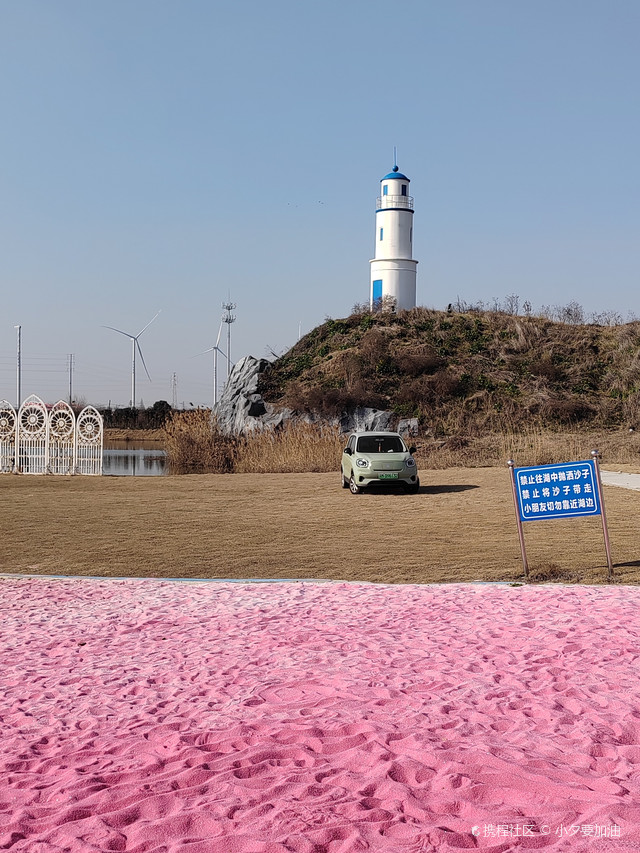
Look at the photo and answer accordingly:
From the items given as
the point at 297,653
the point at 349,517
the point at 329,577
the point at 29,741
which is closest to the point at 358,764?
the point at 29,741

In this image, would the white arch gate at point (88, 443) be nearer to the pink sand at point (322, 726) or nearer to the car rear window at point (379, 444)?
the car rear window at point (379, 444)

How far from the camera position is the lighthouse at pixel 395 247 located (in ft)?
181

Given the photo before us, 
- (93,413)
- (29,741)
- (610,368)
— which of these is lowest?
(29,741)

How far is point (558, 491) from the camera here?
34.5 ft

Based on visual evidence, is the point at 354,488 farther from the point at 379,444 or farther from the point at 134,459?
the point at 134,459

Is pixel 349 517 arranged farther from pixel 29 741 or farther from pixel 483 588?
pixel 29 741

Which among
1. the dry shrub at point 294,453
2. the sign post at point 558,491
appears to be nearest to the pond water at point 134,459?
the dry shrub at point 294,453

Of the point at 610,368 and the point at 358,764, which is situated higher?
the point at 610,368

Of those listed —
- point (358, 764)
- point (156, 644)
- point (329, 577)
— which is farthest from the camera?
point (329, 577)

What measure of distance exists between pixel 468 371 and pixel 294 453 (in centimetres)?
1896

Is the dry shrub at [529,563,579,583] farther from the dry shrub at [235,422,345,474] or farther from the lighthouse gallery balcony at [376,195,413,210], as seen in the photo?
the lighthouse gallery balcony at [376,195,413,210]

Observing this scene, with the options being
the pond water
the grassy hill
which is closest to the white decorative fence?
the pond water

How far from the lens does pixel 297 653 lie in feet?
23.0

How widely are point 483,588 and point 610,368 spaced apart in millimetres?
41893
